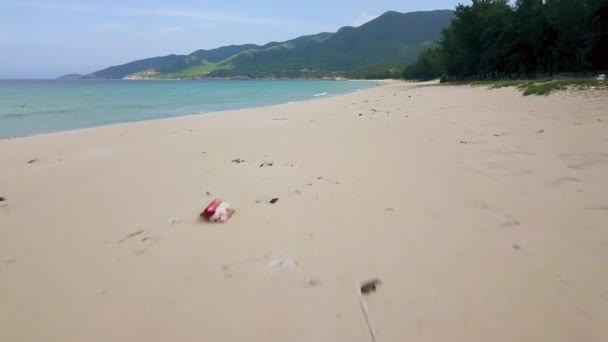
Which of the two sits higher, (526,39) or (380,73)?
(526,39)

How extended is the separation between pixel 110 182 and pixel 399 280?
350 cm

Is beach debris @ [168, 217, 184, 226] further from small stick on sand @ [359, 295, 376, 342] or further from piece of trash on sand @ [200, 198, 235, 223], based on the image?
small stick on sand @ [359, 295, 376, 342]

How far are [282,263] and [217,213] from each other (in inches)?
35.1

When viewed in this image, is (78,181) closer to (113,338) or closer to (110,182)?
(110,182)

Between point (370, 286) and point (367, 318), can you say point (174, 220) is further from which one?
point (367, 318)

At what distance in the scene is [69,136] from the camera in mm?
8539

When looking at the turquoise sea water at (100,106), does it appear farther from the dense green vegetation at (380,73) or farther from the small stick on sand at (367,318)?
the dense green vegetation at (380,73)

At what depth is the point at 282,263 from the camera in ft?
6.54

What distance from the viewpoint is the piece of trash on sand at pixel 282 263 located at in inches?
77.0

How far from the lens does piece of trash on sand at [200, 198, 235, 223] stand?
265 centimetres

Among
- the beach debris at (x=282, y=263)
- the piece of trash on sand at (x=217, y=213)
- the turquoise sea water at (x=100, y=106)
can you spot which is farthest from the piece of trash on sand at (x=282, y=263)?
the turquoise sea water at (x=100, y=106)

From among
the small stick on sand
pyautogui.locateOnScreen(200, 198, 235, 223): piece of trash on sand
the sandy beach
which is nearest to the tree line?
the sandy beach

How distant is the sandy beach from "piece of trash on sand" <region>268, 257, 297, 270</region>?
10mm

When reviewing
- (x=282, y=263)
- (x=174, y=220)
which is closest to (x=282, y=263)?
(x=282, y=263)
